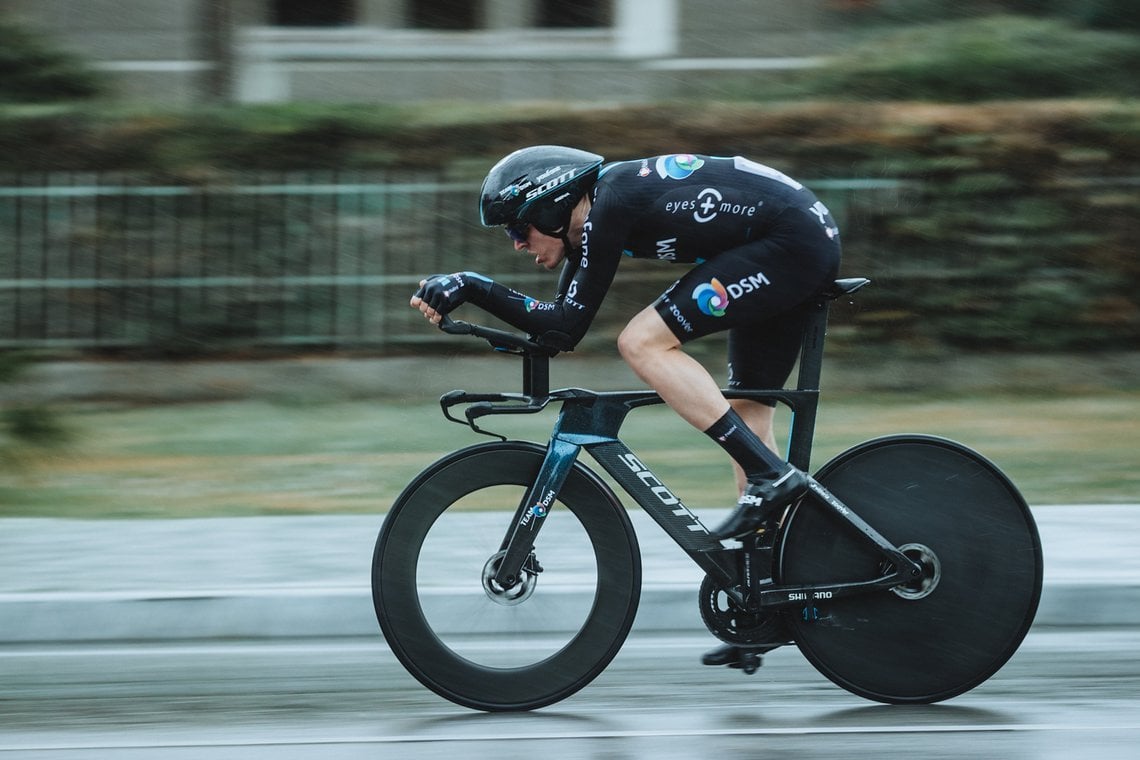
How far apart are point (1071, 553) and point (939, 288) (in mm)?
4561

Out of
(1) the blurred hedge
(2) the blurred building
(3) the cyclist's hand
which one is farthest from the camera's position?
(2) the blurred building

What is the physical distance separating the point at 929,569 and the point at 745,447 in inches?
27.3

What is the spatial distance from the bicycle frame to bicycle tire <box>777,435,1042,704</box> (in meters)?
0.05

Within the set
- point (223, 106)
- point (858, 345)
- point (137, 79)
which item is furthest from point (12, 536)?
point (137, 79)

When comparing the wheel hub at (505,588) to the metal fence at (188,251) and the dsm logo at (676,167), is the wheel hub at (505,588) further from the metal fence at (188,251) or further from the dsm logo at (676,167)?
the metal fence at (188,251)

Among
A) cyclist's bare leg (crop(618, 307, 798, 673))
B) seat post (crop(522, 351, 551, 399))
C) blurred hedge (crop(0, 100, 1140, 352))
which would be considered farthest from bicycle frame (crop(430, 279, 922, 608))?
blurred hedge (crop(0, 100, 1140, 352))

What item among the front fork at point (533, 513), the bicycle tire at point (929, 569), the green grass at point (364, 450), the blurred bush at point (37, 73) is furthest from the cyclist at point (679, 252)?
the blurred bush at point (37, 73)

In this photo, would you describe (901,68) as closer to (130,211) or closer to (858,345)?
(858,345)

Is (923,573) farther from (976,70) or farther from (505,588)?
(976,70)

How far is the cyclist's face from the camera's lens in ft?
15.8

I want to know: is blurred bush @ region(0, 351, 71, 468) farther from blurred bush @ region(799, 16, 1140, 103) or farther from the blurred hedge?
blurred bush @ region(799, 16, 1140, 103)

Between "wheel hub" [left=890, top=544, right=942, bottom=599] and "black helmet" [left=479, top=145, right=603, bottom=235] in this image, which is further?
"wheel hub" [left=890, top=544, right=942, bottom=599]

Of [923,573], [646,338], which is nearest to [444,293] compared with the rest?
[646,338]

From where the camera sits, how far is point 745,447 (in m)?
4.77
